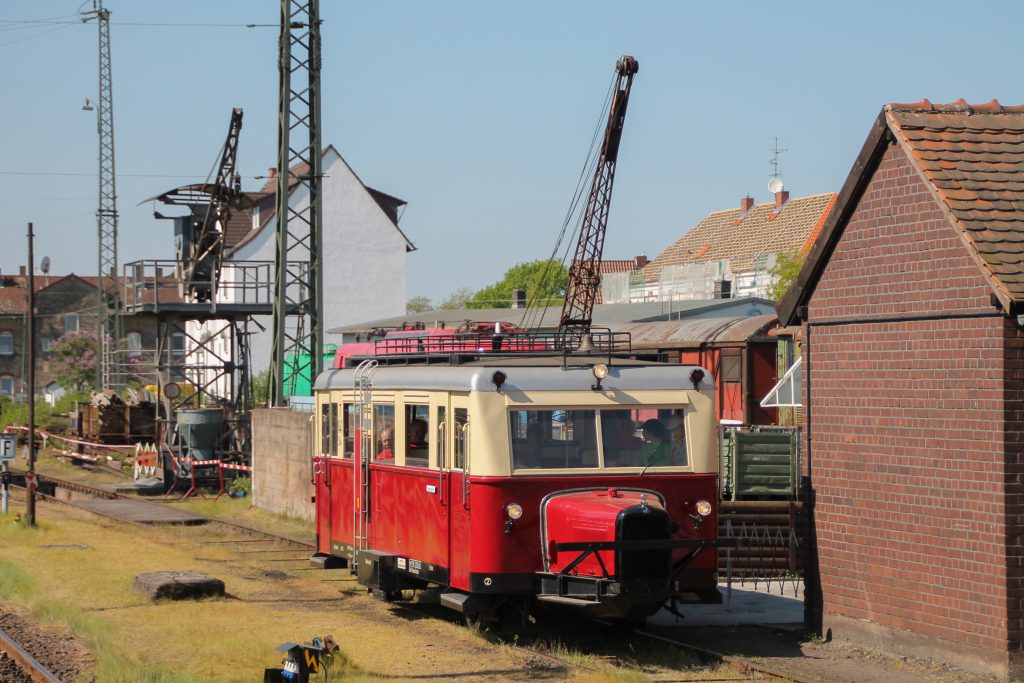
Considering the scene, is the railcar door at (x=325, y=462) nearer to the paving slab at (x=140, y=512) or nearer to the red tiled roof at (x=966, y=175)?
the red tiled roof at (x=966, y=175)

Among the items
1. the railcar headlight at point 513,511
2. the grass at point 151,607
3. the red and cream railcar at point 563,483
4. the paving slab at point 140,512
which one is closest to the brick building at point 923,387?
the red and cream railcar at point 563,483

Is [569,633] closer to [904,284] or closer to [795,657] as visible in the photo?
[795,657]

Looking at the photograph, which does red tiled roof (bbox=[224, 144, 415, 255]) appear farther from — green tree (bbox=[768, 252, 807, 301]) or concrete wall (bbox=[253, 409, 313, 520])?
concrete wall (bbox=[253, 409, 313, 520])

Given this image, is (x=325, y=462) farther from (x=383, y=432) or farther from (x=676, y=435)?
(x=676, y=435)

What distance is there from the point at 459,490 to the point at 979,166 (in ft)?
18.0

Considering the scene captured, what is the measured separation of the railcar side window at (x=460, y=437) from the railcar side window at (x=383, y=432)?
1.62m

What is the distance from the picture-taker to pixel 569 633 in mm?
13555

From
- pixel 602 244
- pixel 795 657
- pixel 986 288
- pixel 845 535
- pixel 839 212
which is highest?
pixel 602 244

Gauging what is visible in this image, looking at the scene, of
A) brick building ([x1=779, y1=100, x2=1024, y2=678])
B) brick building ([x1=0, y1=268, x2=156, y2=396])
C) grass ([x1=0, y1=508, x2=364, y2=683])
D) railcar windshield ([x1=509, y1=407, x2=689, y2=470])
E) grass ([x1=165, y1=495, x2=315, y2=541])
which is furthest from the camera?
brick building ([x1=0, y1=268, x2=156, y2=396])

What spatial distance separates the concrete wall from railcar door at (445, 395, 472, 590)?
11.2 m

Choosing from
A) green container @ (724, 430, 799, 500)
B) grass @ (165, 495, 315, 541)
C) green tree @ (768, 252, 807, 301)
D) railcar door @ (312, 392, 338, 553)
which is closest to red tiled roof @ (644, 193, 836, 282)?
green tree @ (768, 252, 807, 301)

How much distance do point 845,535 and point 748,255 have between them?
2137 inches

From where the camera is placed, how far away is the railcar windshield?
481 inches

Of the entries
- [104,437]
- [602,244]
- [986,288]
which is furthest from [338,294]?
[986,288]
